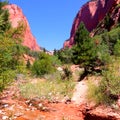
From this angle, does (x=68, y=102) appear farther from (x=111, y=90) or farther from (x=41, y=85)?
(x=41, y=85)

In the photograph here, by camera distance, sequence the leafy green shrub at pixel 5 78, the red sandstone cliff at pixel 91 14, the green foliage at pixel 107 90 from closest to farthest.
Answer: the green foliage at pixel 107 90 → the leafy green shrub at pixel 5 78 → the red sandstone cliff at pixel 91 14

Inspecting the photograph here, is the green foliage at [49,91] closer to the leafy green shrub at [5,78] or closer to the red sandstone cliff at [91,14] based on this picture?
the leafy green shrub at [5,78]

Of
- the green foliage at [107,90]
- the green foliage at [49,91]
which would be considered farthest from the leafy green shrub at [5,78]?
the green foliage at [107,90]

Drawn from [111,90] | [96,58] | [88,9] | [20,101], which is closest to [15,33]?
[20,101]

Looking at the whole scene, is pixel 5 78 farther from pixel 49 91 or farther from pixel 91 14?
pixel 91 14

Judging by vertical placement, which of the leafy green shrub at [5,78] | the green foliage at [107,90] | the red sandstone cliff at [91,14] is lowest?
the green foliage at [107,90]

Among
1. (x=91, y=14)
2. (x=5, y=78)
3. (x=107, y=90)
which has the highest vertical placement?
(x=91, y=14)

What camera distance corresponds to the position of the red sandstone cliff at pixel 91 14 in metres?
131

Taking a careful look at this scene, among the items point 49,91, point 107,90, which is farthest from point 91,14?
point 107,90

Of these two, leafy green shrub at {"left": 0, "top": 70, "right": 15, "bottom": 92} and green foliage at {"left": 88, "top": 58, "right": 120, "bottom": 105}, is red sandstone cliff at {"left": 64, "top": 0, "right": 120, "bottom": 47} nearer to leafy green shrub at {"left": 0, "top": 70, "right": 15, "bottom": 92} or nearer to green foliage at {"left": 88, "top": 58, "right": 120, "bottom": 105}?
green foliage at {"left": 88, "top": 58, "right": 120, "bottom": 105}

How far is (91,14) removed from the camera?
14212 centimetres

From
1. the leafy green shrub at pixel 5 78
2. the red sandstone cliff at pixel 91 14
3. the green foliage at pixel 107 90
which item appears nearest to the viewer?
the green foliage at pixel 107 90

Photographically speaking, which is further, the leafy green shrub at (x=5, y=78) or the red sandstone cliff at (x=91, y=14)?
the red sandstone cliff at (x=91, y=14)

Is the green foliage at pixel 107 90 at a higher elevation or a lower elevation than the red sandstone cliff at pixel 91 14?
lower
